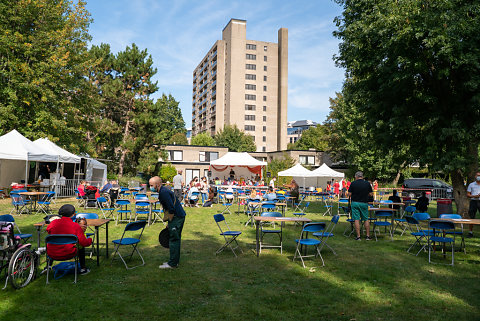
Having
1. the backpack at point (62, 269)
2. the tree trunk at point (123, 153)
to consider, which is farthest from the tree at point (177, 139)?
the backpack at point (62, 269)

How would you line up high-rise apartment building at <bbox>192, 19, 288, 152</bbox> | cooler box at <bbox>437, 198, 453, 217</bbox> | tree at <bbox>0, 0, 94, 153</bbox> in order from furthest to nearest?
high-rise apartment building at <bbox>192, 19, 288, 152</bbox>, tree at <bbox>0, 0, 94, 153</bbox>, cooler box at <bbox>437, 198, 453, 217</bbox>

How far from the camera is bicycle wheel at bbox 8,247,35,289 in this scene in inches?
179

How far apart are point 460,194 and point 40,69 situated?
21727 mm

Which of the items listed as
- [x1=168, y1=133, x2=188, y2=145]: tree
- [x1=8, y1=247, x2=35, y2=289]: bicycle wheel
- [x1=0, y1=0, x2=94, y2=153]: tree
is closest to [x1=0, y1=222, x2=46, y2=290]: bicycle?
[x1=8, y1=247, x2=35, y2=289]: bicycle wheel

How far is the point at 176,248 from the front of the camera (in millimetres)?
6004

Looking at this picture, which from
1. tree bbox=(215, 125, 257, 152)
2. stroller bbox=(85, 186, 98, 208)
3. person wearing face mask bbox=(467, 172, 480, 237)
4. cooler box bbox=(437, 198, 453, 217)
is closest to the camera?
person wearing face mask bbox=(467, 172, 480, 237)

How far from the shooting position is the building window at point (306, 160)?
44312mm

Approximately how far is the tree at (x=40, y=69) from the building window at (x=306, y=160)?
28.4 metres

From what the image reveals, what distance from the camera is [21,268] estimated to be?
189 inches

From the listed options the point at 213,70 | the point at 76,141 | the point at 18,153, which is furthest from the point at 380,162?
the point at 213,70

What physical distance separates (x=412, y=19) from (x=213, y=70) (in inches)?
2577

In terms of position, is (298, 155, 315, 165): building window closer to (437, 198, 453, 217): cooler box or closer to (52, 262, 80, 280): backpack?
(437, 198, 453, 217): cooler box

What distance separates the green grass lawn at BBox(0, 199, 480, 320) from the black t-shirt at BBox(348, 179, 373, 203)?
1.56m

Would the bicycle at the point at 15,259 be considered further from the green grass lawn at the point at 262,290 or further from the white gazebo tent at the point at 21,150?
the white gazebo tent at the point at 21,150
